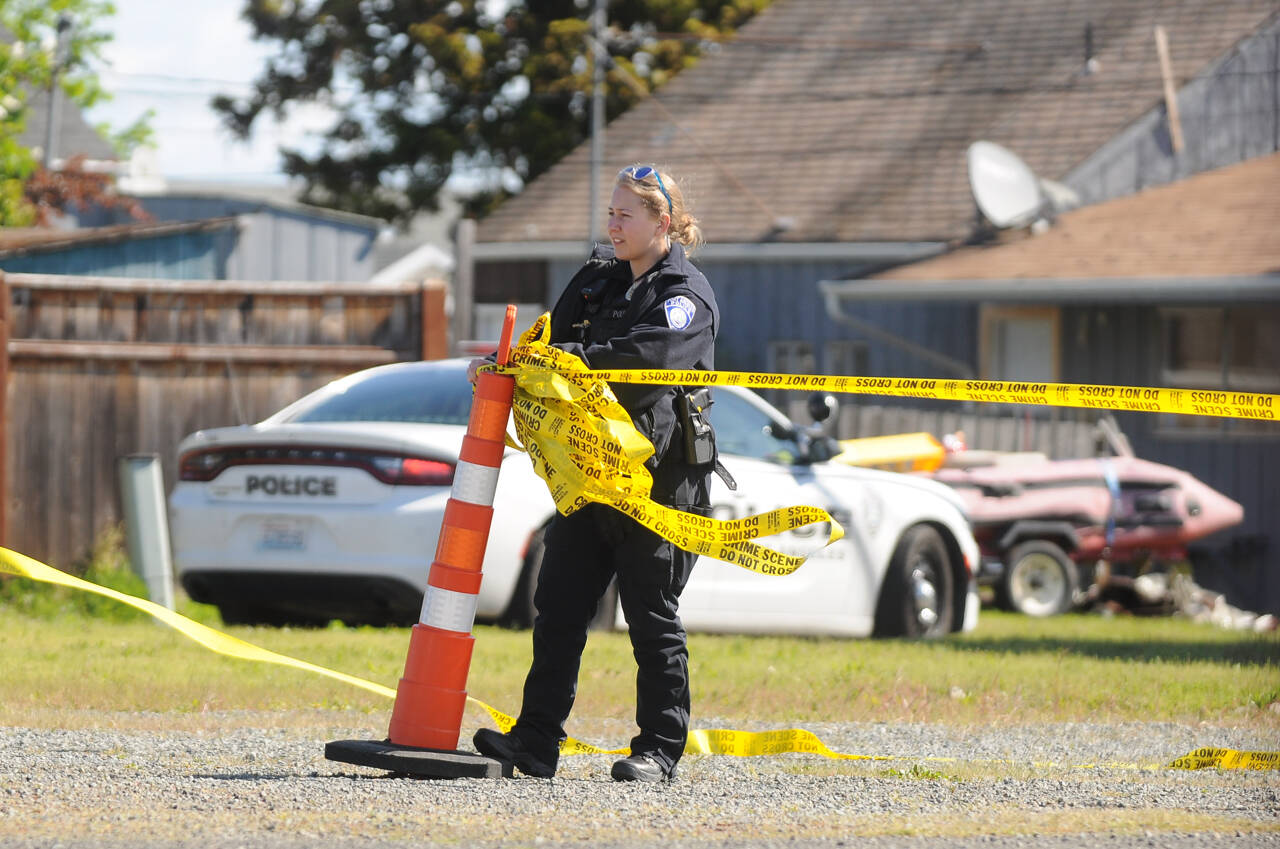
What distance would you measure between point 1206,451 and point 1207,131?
4837mm

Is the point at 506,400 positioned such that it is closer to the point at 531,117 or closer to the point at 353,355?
the point at 353,355

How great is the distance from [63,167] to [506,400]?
78.3 ft

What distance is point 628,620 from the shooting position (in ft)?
18.4

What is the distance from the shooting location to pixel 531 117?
34469 millimetres


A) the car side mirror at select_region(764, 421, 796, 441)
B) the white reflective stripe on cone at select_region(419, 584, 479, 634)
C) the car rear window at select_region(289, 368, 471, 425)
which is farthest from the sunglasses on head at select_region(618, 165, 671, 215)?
the car side mirror at select_region(764, 421, 796, 441)

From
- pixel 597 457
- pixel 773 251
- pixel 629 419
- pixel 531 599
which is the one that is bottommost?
pixel 531 599

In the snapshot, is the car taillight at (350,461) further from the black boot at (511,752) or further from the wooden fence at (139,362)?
the black boot at (511,752)

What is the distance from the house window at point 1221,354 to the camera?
61.0ft

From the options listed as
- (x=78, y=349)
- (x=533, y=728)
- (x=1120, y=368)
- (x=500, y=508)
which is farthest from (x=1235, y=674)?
(x=1120, y=368)

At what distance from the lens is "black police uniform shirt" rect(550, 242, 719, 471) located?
5422mm

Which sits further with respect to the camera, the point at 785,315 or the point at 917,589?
the point at 785,315

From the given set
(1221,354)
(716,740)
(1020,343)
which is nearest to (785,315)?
(1020,343)

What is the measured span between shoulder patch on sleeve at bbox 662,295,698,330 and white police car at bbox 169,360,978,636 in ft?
11.9

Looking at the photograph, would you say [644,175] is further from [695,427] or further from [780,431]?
[780,431]
